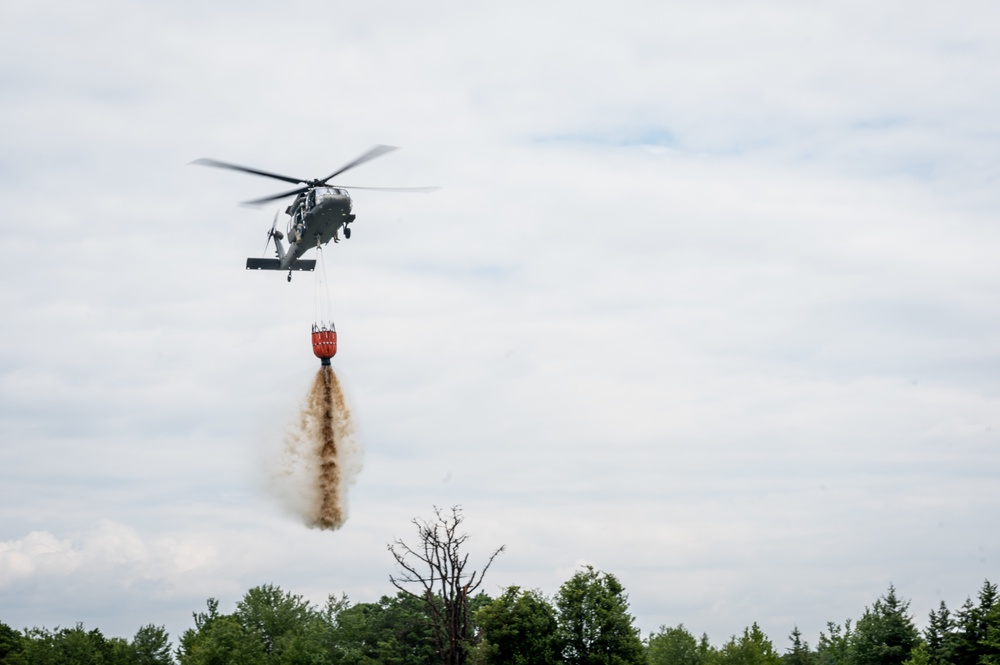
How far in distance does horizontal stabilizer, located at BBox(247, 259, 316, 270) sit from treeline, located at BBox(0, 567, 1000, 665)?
23115 millimetres

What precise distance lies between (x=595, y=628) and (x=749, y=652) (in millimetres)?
17419

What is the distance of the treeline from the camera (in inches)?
3260

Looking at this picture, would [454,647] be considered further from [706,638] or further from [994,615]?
[706,638]

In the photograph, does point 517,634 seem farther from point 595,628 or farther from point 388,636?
point 388,636

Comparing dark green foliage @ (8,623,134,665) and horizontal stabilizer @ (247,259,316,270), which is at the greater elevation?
horizontal stabilizer @ (247,259,316,270)

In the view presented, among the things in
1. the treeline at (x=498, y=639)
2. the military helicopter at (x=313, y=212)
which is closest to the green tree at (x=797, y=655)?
the treeline at (x=498, y=639)

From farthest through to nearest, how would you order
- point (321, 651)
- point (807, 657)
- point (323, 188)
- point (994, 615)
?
point (807, 657), point (321, 651), point (994, 615), point (323, 188)

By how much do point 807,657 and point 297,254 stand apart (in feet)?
221

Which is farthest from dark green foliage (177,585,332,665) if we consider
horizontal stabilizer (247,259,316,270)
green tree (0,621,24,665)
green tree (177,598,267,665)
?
horizontal stabilizer (247,259,316,270)

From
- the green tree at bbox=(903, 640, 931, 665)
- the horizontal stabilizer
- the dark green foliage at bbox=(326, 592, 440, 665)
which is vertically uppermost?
the horizontal stabilizer

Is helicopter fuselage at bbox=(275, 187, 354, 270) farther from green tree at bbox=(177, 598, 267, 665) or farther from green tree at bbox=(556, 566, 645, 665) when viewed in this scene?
green tree at bbox=(177, 598, 267, 665)

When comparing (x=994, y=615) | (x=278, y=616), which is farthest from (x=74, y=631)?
(x=994, y=615)

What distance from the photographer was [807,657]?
117938 millimetres

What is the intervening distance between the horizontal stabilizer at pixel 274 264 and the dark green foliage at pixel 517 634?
26.3 metres
